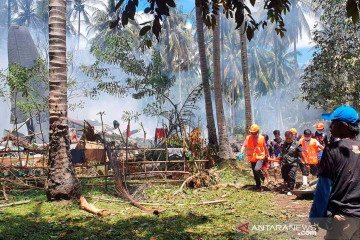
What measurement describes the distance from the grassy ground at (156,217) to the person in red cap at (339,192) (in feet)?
8.44

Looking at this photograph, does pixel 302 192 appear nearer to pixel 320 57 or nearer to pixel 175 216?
pixel 175 216

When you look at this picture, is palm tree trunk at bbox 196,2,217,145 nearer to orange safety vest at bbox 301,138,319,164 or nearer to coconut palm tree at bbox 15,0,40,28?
orange safety vest at bbox 301,138,319,164

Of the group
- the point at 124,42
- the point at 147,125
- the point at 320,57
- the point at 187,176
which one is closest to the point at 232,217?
the point at 187,176

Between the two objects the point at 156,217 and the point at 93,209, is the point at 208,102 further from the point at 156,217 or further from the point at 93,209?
the point at 156,217

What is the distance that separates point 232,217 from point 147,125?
2449 inches

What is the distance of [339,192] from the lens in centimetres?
262

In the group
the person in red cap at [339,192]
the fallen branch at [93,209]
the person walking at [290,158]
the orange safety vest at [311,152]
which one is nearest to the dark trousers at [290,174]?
the person walking at [290,158]

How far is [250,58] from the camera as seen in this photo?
53.0m

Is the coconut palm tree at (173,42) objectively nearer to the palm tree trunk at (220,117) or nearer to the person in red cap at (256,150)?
the palm tree trunk at (220,117)

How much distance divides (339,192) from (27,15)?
5376cm

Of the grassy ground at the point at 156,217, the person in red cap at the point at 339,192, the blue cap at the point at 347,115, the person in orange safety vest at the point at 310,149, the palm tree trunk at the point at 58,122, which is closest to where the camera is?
the person in red cap at the point at 339,192

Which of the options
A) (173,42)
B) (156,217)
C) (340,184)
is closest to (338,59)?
(156,217)

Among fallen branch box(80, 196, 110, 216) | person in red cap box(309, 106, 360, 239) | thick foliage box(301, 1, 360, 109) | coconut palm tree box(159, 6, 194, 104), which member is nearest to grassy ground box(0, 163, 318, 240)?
fallen branch box(80, 196, 110, 216)

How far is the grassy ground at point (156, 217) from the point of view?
544 centimetres
